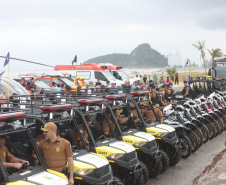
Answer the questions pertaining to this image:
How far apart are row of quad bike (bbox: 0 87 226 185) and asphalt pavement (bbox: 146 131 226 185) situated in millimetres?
242

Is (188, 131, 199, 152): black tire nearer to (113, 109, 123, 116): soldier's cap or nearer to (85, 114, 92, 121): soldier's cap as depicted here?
(113, 109, 123, 116): soldier's cap

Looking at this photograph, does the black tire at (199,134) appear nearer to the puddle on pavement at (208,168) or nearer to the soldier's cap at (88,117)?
the puddle on pavement at (208,168)

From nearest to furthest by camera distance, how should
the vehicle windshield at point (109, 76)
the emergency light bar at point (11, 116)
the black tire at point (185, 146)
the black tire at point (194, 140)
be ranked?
the emergency light bar at point (11, 116) → the black tire at point (185, 146) → the black tire at point (194, 140) → the vehicle windshield at point (109, 76)

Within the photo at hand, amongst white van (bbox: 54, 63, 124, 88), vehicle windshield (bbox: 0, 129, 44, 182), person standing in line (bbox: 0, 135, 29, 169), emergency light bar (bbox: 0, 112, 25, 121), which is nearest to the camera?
emergency light bar (bbox: 0, 112, 25, 121)

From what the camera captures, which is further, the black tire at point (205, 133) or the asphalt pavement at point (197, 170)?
the black tire at point (205, 133)

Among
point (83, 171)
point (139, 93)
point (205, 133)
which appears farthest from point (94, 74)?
point (83, 171)

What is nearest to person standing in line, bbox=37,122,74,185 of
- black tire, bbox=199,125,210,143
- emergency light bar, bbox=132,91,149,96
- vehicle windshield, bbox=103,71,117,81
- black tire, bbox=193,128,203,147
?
emergency light bar, bbox=132,91,149,96

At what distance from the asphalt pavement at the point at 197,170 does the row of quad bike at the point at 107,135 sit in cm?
24

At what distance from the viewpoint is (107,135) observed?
8.01 m

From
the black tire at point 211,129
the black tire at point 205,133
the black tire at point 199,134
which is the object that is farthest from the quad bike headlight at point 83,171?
the black tire at point 211,129

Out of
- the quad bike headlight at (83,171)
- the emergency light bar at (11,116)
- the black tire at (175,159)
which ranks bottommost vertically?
the black tire at (175,159)

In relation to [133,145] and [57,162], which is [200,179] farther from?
[57,162]

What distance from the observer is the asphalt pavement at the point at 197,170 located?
28.5 ft

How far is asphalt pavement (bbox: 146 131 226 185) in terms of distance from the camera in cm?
868
